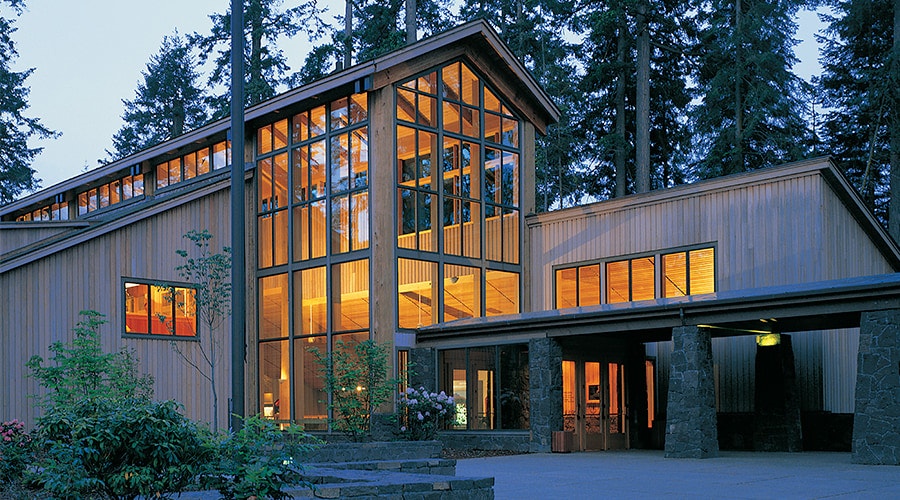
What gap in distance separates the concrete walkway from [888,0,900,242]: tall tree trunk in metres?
18.1

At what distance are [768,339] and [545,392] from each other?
4657mm

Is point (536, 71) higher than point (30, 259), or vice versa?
point (536, 71)

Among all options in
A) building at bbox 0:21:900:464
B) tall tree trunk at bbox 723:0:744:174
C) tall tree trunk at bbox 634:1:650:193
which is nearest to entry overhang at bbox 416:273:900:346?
building at bbox 0:21:900:464

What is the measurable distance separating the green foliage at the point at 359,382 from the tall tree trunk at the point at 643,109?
14.5 meters

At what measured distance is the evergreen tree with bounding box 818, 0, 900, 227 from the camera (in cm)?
3366

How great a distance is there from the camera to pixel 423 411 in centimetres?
2022

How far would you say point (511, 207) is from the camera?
2541 cm

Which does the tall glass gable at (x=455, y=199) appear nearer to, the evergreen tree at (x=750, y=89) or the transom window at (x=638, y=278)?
the transom window at (x=638, y=278)

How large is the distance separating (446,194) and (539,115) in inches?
165

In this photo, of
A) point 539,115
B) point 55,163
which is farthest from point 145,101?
point 55,163

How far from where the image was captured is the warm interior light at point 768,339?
1988 cm

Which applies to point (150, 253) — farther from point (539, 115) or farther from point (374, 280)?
point (539, 115)

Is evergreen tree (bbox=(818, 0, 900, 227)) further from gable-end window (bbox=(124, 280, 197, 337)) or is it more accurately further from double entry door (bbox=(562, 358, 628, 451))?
gable-end window (bbox=(124, 280, 197, 337))

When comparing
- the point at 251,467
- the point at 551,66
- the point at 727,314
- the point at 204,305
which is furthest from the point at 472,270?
the point at 251,467
